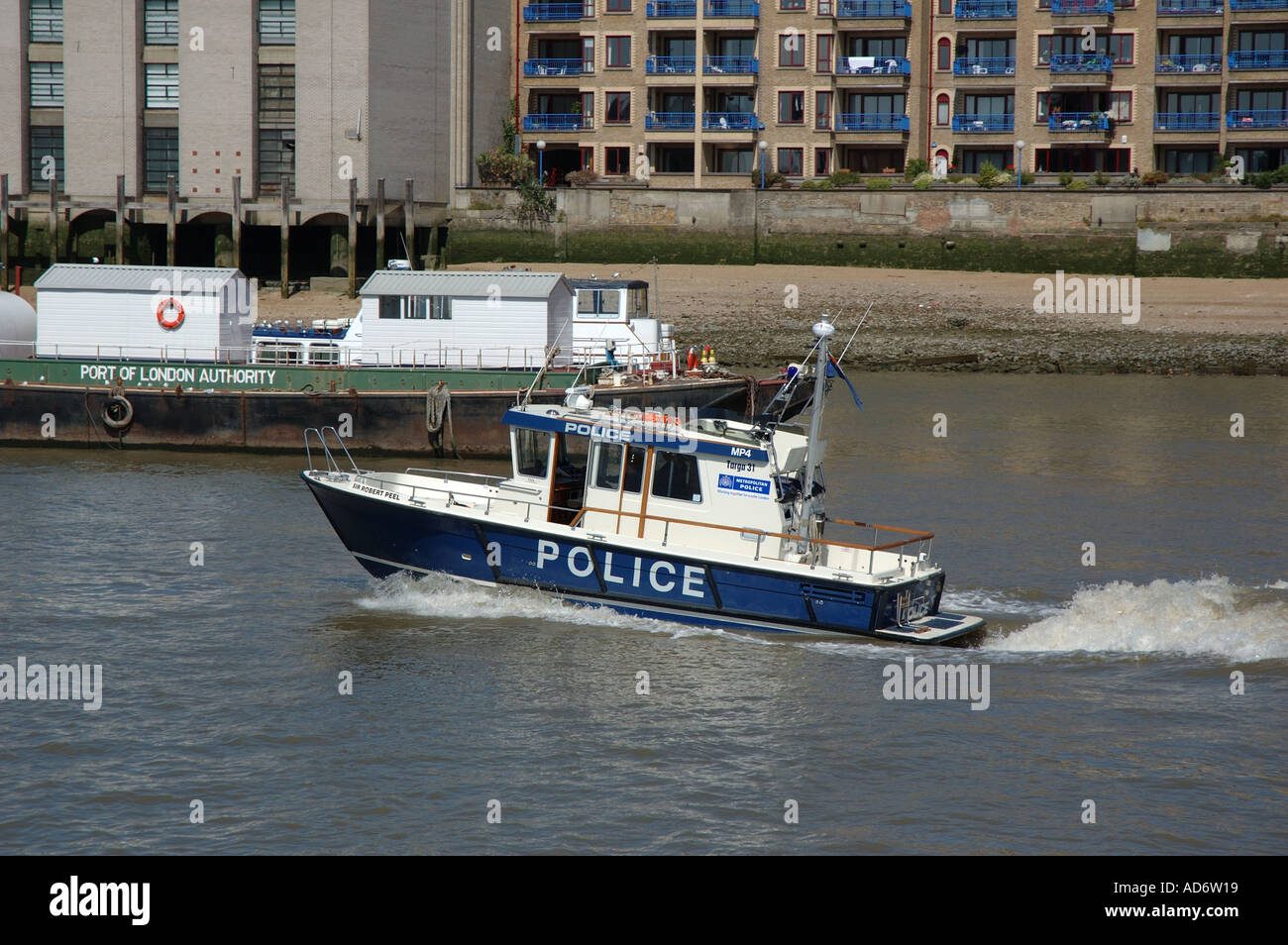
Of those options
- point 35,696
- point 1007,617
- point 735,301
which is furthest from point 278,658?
point 735,301

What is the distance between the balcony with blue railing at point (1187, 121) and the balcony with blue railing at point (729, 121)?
1731 cm

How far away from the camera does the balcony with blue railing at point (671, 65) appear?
2603 inches

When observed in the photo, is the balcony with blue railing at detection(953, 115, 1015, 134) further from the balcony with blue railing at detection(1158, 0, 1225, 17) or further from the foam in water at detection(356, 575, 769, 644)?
the foam in water at detection(356, 575, 769, 644)

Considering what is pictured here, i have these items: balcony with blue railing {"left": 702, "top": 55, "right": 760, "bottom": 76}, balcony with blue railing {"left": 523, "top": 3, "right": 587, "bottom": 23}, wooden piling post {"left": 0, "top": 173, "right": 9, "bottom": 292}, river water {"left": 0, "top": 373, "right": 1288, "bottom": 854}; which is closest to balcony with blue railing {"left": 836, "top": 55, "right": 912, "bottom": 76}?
balcony with blue railing {"left": 702, "top": 55, "right": 760, "bottom": 76}

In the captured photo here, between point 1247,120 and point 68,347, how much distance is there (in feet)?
161

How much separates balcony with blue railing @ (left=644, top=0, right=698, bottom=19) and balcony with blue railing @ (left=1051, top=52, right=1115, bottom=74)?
15697 millimetres

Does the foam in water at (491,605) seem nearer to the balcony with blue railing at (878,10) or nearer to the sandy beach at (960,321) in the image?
the sandy beach at (960,321)

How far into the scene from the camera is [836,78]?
6594 centimetres

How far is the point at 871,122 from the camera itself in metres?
66.9

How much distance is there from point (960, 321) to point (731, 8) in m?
20.7

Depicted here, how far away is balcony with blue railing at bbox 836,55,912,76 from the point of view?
65.8m

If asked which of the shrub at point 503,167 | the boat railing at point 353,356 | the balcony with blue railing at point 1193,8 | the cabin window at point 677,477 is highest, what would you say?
the balcony with blue railing at point 1193,8

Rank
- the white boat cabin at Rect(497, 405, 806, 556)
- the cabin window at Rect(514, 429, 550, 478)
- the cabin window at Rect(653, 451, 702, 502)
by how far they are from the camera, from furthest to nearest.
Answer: the cabin window at Rect(514, 429, 550, 478), the cabin window at Rect(653, 451, 702, 502), the white boat cabin at Rect(497, 405, 806, 556)

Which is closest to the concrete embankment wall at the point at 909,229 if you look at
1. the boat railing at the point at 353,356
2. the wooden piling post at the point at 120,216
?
the wooden piling post at the point at 120,216
